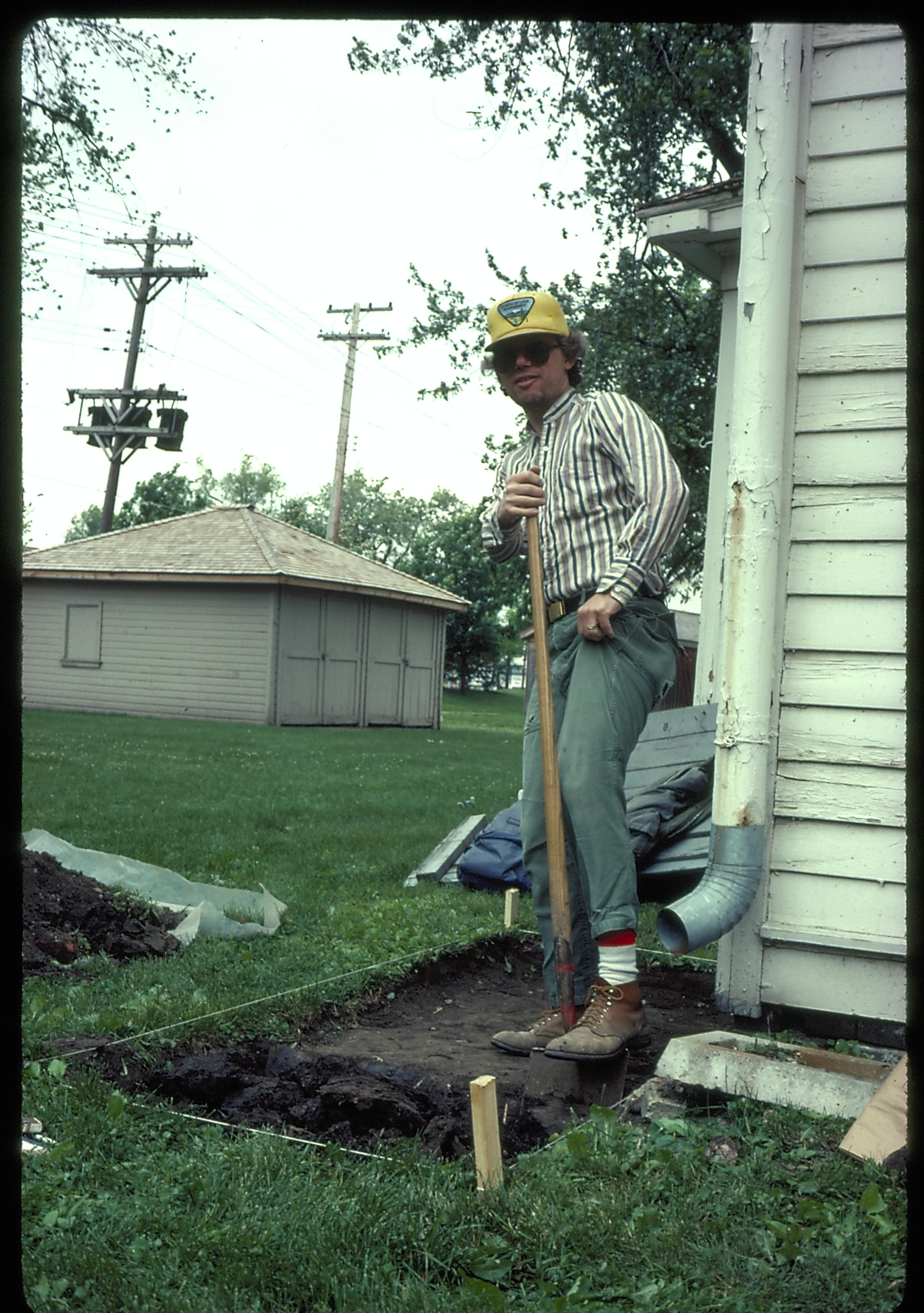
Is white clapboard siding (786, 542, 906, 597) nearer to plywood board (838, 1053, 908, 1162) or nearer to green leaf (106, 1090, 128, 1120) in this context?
plywood board (838, 1053, 908, 1162)

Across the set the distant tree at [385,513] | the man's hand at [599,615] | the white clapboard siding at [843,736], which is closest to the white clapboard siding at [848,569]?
the white clapboard siding at [843,736]

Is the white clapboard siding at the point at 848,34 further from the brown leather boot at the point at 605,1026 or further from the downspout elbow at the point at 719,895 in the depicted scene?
the brown leather boot at the point at 605,1026

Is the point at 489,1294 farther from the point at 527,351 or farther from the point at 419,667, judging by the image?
the point at 419,667

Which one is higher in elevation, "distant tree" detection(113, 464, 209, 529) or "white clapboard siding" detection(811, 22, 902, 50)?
"distant tree" detection(113, 464, 209, 529)

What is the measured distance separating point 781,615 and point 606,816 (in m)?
0.94

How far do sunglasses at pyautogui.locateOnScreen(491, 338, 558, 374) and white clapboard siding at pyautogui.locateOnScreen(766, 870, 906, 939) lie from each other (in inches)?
72.3

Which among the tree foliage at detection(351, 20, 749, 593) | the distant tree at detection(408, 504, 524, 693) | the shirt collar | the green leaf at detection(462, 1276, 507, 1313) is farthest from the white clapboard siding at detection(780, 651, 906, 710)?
the distant tree at detection(408, 504, 524, 693)

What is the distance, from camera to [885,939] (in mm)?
3490

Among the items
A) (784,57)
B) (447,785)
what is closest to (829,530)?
(784,57)

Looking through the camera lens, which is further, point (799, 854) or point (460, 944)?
point (460, 944)

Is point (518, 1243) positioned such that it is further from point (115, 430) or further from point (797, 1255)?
point (115, 430)

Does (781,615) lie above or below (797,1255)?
above

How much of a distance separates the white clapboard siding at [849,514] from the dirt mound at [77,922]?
2.98m

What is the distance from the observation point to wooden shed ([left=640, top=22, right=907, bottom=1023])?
358 cm
